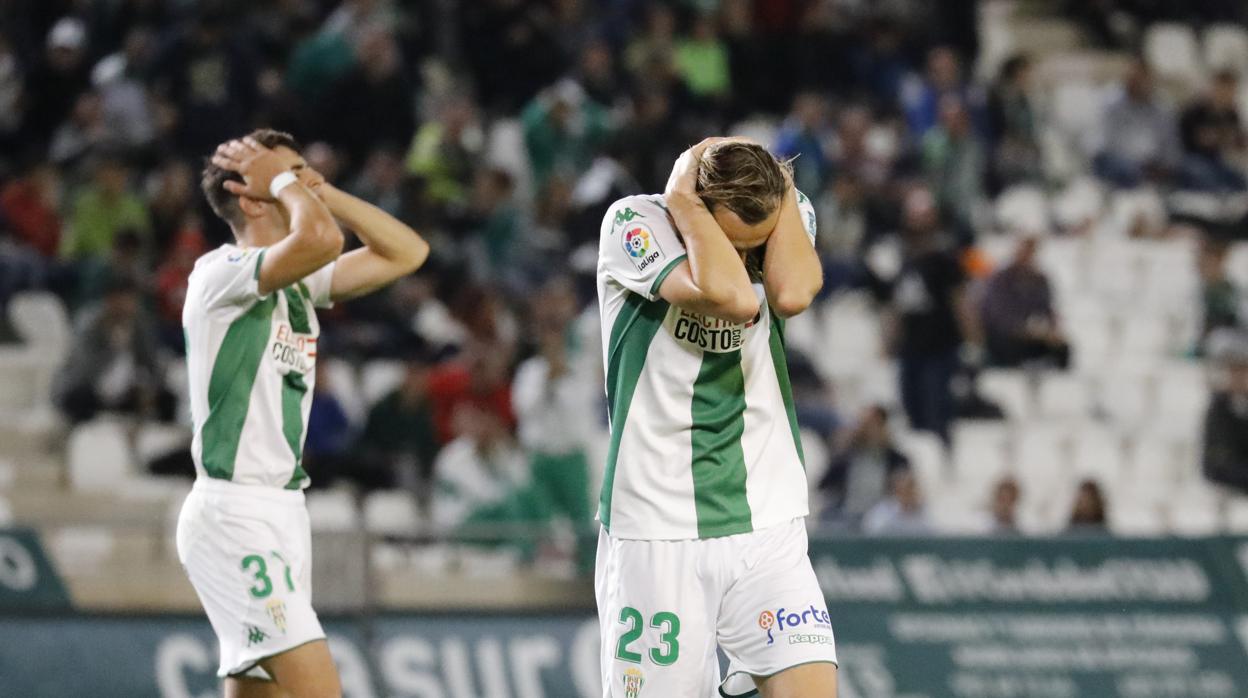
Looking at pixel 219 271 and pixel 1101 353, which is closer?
pixel 219 271

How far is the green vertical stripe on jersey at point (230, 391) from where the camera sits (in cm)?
610

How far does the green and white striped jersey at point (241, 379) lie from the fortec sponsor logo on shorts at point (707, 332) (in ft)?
4.90

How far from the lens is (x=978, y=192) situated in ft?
50.9

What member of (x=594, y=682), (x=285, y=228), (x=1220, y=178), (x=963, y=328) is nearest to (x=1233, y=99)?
(x=1220, y=178)

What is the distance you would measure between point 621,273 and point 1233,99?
12313mm

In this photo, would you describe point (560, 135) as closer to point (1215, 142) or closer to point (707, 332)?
point (1215, 142)

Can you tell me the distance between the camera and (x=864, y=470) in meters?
11.8

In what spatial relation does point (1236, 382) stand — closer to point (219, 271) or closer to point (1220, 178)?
point (1220, 178)

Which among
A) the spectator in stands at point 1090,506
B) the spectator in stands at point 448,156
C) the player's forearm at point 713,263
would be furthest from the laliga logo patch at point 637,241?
the spectator in stands at point 448,156

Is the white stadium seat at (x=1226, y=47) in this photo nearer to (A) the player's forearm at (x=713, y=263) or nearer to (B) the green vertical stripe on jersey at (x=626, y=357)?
(B) the green vertical stripe on jersey at (x=626, y=357)

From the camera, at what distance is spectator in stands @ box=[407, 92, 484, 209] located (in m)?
14.2

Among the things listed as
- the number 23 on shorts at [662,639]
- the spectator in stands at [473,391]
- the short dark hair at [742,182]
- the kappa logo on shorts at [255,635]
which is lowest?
the spectator in stands at [473,391]

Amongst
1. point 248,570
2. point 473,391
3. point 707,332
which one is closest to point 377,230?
point 248,570

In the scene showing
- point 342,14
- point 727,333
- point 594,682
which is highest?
point 342,14
